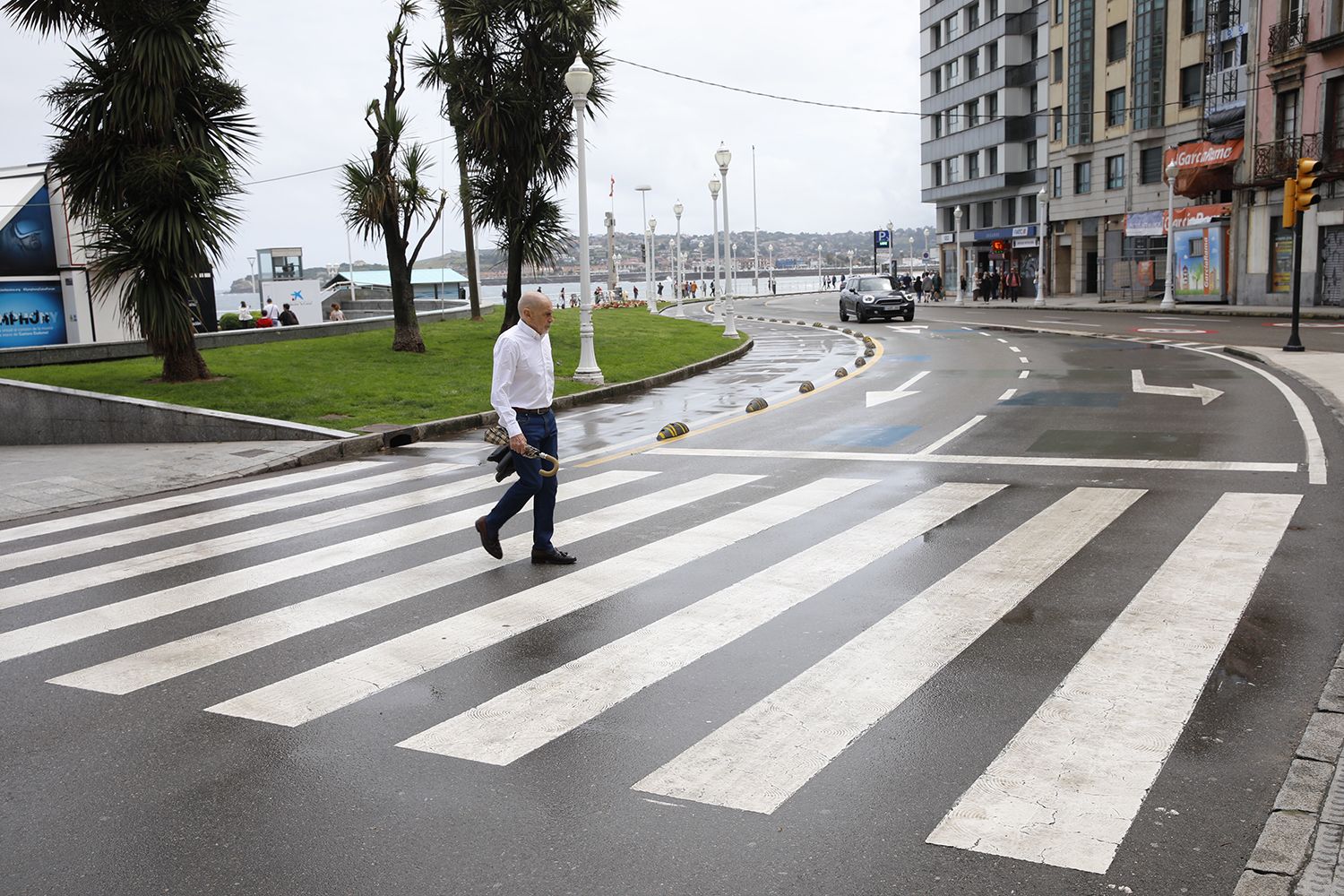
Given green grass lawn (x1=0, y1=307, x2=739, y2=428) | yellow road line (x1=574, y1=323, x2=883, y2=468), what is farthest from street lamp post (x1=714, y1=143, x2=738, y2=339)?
yellow road line (x1=574, y1=323, x2=883, y2=468)

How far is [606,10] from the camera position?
1022 inches

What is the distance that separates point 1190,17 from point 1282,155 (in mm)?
10937

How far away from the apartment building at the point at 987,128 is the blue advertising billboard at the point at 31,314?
172 feet

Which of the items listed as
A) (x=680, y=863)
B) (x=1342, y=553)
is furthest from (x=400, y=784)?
(x=1342, y=553)

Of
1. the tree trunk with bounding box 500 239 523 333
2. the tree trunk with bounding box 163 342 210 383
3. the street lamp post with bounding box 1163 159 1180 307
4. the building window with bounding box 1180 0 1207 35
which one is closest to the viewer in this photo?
the tree trunk with bounding box 163 342 210 383

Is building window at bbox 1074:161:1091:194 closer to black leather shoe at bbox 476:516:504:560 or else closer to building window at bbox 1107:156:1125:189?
building window at bbox 1107:156:1125:189

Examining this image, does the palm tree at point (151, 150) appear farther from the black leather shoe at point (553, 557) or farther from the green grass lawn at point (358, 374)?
the black leather shoe at point (553, 557)

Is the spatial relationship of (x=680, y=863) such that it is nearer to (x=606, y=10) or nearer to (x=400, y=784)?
(x=400, y=784)

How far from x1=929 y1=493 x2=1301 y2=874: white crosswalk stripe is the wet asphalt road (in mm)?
20

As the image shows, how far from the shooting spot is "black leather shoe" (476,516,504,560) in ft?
24.9

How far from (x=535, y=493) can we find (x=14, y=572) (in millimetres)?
3836

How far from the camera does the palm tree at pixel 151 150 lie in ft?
55.0

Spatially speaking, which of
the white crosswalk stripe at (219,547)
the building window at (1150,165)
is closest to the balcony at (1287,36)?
the building window at (1150,165)

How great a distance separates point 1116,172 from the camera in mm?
53781
